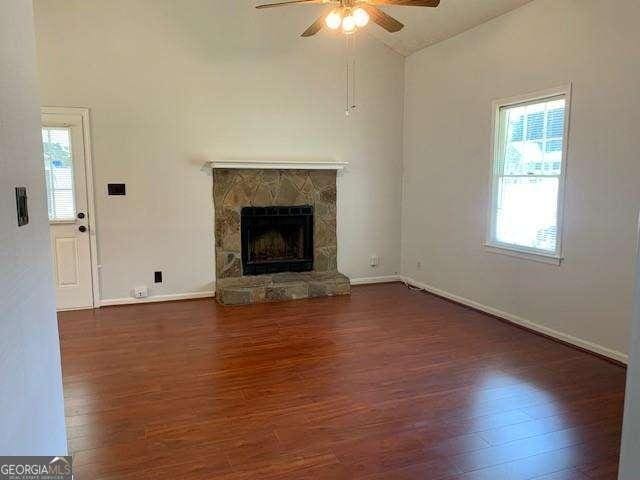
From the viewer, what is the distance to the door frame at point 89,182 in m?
4.76

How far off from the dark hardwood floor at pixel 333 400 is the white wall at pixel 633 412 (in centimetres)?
131

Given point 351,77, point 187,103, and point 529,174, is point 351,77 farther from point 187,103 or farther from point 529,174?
point 529,174

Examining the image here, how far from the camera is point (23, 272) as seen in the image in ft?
4.42

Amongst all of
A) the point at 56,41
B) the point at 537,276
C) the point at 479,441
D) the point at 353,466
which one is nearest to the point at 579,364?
the point at 537,276

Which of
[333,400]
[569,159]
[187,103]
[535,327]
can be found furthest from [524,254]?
[187,103]

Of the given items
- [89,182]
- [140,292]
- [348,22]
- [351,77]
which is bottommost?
[140,292]

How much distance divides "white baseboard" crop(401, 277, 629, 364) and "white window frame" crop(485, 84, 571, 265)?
630mm

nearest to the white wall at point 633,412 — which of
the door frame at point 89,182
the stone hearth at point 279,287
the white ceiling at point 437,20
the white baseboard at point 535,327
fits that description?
the white baseboard at point 535,327

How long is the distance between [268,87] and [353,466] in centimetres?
454

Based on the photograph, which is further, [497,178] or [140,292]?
[140,292]

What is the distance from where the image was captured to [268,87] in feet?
18.3

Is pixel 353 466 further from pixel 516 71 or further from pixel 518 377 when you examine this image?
pixel 516 71

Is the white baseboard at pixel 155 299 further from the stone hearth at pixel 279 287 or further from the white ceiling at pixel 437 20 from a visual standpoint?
the white ceiling at pixel 437 20

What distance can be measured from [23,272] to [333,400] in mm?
2110
